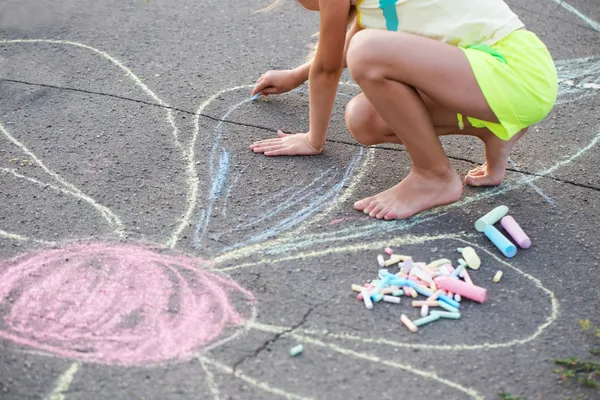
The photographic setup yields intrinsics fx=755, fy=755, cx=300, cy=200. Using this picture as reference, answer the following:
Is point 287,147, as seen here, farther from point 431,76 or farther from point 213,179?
point 431,76

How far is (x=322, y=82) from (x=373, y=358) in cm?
121

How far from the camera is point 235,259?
102 inches

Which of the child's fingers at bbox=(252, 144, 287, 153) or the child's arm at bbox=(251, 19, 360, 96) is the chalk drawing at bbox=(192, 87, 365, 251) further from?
the child's arm at bbox=(251, 19, 360, 96)

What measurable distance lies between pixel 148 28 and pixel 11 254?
2074mm

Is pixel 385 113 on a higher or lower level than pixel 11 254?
higher

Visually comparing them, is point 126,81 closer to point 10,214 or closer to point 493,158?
point 10,214

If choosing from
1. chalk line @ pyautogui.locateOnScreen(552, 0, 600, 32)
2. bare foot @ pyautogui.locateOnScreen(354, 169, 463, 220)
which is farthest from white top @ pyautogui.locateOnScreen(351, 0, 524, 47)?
chalk line @ pyautogui.locateOnScreen(552, 0, 600, 32)

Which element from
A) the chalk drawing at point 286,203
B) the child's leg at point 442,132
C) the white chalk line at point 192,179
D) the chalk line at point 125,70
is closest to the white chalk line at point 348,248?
the chalk drawing at point 286,203

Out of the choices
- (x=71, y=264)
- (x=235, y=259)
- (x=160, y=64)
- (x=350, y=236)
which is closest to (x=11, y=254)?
(x=71, y=264)

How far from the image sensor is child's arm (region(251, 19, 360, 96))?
3418 millimetres

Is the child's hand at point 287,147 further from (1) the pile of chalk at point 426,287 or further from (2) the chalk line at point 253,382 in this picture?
(2) the chalk line at point 253,382

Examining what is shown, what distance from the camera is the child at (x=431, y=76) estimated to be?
269cm

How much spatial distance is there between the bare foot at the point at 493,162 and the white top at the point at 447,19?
0.41 metres

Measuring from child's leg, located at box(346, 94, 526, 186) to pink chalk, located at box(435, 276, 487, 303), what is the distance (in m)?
0.71
